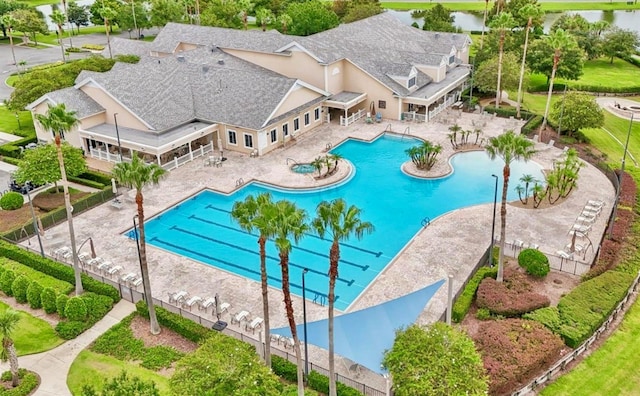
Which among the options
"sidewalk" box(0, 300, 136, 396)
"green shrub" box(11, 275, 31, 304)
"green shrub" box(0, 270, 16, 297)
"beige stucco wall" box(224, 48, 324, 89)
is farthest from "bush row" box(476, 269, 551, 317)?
"beige stucco wall" box(224, 48, 324, 89)

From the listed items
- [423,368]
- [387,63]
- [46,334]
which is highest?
[387,63]

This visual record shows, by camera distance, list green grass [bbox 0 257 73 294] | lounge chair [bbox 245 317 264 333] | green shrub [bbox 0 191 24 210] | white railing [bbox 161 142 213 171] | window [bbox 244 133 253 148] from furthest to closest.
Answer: window [bbox 244 133 253 148]
white railing [bbox 161 142 213 171]
green shrub [bbox 0 191 24 210]
green grass [bbox 0 257 73 294]
lounge chair [bbox 245 317 264 333]

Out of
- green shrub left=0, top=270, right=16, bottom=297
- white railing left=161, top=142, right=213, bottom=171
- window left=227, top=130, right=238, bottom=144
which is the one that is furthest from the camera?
window left=227, top=130, right=238, bottom=144

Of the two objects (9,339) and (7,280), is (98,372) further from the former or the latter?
(7,280)

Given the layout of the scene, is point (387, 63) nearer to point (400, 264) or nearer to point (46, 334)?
point (400, 264)

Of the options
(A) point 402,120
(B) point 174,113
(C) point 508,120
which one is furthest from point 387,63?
(B) point 174,113

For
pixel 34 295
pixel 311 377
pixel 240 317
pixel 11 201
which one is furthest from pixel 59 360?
pixel 11 201

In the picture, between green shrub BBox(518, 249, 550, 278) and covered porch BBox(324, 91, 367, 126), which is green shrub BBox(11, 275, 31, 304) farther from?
covered porch BBox(324, 91, 367, 126)
